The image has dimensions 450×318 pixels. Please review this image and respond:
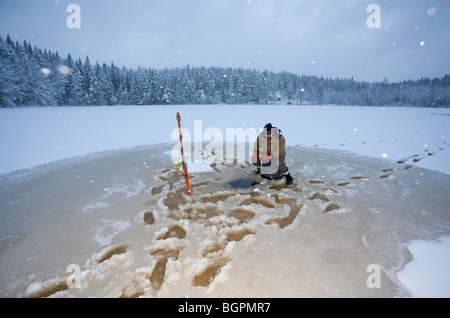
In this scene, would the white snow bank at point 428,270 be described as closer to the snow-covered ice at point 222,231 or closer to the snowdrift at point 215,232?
the snow-covered ice at point 222,231

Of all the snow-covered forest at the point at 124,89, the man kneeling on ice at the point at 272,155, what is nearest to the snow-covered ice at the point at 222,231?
the man kneeling on ice at the point at 272,155

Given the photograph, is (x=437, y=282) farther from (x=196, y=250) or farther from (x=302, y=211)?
(x=196, y=250)

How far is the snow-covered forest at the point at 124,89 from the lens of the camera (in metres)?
38.8

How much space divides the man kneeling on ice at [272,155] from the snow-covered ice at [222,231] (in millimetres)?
449

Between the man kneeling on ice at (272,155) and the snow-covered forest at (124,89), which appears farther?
the snow-covered forest at (124,89)

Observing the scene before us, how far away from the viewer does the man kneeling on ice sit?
5.69 metres

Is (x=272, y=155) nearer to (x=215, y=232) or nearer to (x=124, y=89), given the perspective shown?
(x=215, y=232)

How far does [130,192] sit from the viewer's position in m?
5.30

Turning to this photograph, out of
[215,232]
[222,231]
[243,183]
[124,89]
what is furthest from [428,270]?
[124,89]

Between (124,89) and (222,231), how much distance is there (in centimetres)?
6453

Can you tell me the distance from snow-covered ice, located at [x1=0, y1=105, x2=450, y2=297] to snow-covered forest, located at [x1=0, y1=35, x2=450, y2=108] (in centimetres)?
4615

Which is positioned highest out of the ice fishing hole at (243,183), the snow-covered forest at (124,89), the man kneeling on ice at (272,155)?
the snow-covered forest at (124,89)

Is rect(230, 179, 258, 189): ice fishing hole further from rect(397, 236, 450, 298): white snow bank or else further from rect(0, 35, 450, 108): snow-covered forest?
rect(0, 35, 450, 108): snow-covered forest

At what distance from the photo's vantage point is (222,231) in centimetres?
363
